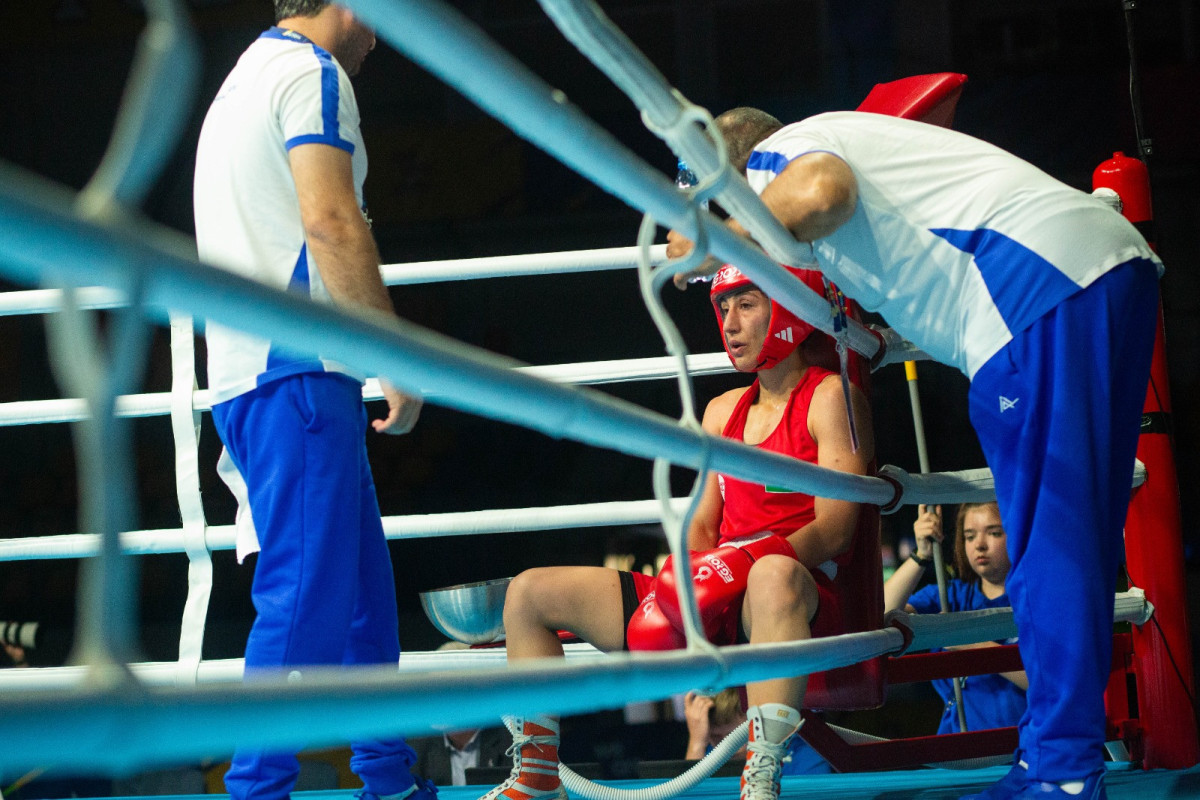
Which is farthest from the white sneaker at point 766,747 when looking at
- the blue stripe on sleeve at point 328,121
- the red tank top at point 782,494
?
the blue stripe on sleeve at point 328,121

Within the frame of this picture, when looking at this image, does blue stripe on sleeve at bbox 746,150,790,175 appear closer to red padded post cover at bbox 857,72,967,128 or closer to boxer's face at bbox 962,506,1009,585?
red padded post cover at bbox 857,72,967,128

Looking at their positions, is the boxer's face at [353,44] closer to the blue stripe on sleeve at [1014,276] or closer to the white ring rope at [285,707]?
the blue stripe on sleeve at [1014,276]

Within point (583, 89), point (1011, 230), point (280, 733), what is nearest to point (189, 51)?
point (280, 733)

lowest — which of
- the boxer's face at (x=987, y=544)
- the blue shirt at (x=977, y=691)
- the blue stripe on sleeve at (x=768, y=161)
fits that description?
the blue shirt at (x=977, y=691)

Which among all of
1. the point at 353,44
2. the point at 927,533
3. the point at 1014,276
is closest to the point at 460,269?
the point at 353,44

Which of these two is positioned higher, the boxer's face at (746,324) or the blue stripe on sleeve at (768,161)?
the blue stripe on sleeve at (768,161)

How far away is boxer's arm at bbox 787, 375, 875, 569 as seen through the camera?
145 cm

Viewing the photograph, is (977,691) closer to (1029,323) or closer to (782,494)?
(782,494)

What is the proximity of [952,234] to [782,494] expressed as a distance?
1.59 feet

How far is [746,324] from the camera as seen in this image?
1594mm

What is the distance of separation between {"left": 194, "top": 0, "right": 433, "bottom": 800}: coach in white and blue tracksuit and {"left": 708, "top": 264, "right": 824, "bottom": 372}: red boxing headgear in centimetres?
55

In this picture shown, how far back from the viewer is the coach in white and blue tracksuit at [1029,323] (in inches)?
44.1

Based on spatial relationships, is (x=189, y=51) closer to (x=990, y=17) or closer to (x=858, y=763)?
(x=858, y=763)

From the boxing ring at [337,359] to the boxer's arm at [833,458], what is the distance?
0.31 m
